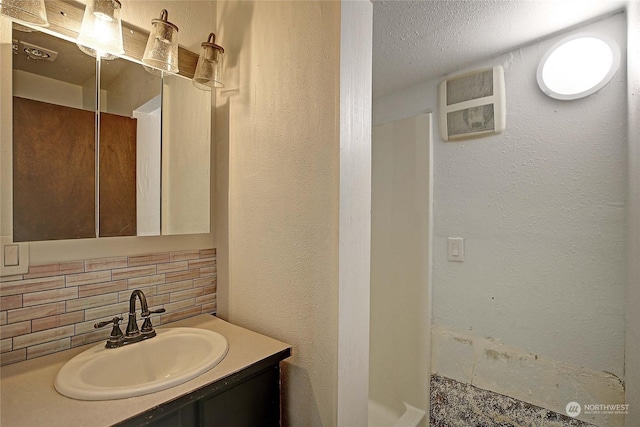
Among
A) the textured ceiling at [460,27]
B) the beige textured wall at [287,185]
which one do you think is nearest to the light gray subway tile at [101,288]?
the beige textured wall at [287,185]

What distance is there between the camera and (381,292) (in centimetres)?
208

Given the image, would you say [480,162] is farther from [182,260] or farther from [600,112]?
[182,260]

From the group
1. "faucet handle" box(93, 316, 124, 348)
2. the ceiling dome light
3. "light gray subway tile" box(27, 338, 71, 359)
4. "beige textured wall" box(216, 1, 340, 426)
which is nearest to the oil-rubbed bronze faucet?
"faucet handle" box(93, 316, 124, 348)

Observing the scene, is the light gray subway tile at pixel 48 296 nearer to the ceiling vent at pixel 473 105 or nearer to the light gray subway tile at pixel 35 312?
the light gray subway tile at pixel 35 312

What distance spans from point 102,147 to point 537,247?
1875 millimetres

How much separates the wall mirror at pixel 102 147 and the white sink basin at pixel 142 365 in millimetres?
389

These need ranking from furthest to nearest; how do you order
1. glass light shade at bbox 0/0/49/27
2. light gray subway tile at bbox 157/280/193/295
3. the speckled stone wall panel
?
the speckled stone wall panel
light gray subway tile at bbox 157/280/193/295
glass light shade at bbox 0/0/49/27

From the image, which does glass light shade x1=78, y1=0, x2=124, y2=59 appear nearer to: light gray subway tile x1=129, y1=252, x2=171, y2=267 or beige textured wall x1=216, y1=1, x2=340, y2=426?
beige textured wall x1=216, y1=1, x2=340, y2=426

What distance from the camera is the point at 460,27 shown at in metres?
1.37

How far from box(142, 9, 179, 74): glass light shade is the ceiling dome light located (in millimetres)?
1617

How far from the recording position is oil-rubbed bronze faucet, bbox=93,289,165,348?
3.21 feet

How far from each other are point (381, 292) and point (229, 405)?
4.50ft

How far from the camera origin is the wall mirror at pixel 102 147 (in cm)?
92

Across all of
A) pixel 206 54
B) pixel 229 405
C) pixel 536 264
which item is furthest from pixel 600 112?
pixel 229 405
